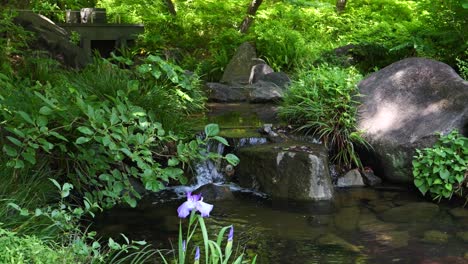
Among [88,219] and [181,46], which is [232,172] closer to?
[88,219]

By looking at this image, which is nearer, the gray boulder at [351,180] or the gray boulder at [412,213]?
the gray boulder at [412,213]

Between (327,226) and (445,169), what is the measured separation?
1.68 metres

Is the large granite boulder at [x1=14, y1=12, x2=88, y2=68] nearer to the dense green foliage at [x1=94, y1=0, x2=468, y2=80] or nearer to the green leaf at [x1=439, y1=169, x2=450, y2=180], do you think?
the dense green foliage at [x1=94, y1=0, x2=468, y2=80]

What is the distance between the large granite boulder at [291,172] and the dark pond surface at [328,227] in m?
0.16

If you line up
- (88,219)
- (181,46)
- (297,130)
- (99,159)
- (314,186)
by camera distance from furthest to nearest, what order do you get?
(181,46), (297,130), (314,186), (88,219), (99,159)

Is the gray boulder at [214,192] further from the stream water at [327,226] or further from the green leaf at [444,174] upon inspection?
the green leaf at [444,174]

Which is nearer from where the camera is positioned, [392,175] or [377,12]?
[392,175]

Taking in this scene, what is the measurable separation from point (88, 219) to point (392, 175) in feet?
11.7

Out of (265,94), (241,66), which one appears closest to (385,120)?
(265,94)

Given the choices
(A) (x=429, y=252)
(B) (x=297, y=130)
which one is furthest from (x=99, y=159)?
(B) (x=297, y=130)

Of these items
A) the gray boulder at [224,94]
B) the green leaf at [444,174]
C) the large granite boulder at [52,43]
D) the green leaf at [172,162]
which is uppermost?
the large granite boulder at [52,43]

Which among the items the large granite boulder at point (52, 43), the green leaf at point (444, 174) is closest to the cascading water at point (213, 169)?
the green leaf at point (444, 174)

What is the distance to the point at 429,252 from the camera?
5.22m

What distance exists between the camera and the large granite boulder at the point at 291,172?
6.90 meters
